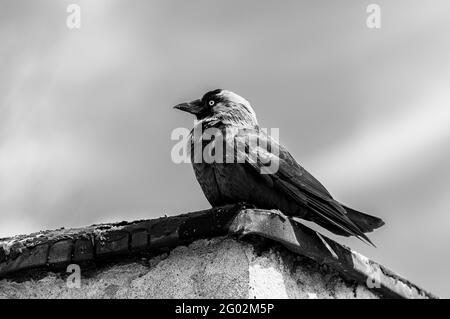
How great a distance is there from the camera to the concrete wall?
11.8 ft

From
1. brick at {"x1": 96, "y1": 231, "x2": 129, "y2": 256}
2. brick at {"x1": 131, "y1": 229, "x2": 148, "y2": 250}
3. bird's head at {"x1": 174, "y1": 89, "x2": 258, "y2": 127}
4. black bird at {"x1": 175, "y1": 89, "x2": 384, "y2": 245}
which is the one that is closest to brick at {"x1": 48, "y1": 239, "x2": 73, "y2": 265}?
brick at {"x1": 96, "y1": 231, "x2": 129, "y2": 256}

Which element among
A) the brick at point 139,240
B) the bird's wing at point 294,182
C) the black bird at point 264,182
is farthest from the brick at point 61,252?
the bird's wing at point 294,182

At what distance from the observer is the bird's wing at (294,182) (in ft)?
15.5

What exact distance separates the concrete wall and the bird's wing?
58 cm

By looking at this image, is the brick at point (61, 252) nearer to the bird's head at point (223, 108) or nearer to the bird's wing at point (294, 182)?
the bird's wing at point (294, 182)

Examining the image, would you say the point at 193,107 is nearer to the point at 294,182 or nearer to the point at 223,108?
the point at 223,108

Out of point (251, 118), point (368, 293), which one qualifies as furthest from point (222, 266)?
point (251, 118)

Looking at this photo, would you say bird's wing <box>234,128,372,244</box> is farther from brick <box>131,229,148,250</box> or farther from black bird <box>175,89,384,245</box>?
brick <box>131,229,148,250</box>

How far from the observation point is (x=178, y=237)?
3854 millimetres

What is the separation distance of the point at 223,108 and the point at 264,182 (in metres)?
1.06

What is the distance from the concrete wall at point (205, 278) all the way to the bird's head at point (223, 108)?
5.38ft

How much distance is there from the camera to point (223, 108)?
18.6 ft
